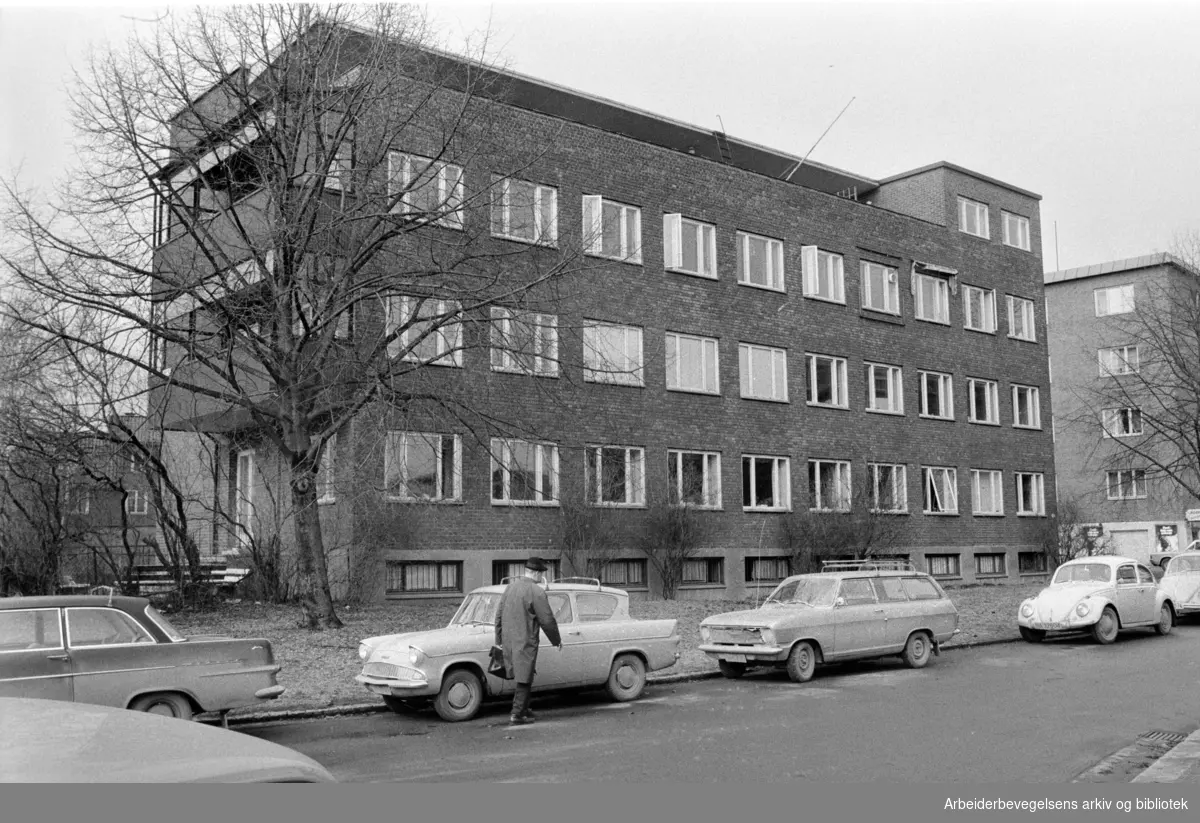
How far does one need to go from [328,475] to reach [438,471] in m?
2.92

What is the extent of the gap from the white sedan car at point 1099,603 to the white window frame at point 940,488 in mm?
15881

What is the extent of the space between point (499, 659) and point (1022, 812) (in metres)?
6.52

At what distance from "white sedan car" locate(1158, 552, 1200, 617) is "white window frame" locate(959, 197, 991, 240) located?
1960cm

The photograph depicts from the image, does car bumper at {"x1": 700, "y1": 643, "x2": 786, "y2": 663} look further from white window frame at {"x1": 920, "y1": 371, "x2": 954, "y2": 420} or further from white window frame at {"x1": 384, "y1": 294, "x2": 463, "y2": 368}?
white window frame at {"x1": 920, "y1": 371, "x2": 954, "y2": 420}

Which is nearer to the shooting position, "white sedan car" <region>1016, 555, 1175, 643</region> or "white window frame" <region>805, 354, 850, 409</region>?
"white sedan car" <region>1016, 555, 1175, 643</region>

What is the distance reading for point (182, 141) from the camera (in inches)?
711

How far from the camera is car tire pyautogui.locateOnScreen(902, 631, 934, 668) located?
16031mm

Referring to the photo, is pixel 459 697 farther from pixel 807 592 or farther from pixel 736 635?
pixel 807 592

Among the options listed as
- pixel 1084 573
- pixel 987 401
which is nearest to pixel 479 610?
pixel 1084 573

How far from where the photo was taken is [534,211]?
24.2m

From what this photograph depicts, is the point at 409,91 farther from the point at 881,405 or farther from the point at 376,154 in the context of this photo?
the point at 881,405

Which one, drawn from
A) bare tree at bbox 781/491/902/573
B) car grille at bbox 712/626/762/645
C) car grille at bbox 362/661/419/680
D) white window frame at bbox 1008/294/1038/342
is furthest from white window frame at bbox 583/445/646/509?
white window frame at bbox 1008/294/1038/342

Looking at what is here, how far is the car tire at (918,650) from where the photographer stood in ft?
52.6

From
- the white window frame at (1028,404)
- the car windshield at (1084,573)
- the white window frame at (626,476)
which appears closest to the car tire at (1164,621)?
the car windshield at (1084,573)
